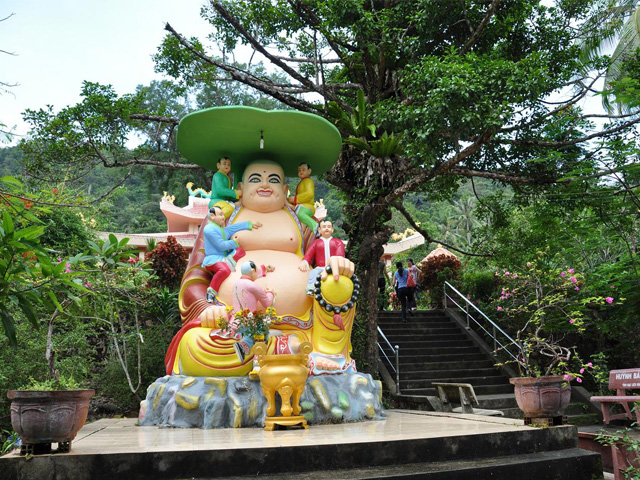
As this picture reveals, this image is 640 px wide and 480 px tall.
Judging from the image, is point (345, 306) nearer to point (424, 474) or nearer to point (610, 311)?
point (424, 474)

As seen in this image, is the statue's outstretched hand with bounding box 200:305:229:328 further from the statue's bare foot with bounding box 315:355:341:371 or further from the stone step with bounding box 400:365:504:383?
the stone step with bounding box 400:365:504:383

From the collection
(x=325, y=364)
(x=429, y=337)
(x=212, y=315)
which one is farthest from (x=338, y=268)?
(x=429, y=337)

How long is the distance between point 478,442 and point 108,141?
732 centimetres

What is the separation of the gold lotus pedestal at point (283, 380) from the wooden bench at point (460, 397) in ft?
9.68

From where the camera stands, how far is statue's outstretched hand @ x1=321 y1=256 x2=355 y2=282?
20.2ft

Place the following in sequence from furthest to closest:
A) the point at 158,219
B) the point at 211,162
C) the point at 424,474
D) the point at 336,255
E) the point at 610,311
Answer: the point at 158,219
the point at 610,311
the point at 211,162
the point at 336,255
the point at 424,474

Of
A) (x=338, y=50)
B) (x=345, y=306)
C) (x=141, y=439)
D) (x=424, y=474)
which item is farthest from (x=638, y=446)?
(x=338, y=50)

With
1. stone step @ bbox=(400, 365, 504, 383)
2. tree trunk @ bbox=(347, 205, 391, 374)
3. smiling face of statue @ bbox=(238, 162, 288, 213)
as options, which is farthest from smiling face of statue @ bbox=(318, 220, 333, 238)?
stone step @ bbox=(400, 365, 504, 383)

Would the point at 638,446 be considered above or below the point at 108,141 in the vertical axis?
below

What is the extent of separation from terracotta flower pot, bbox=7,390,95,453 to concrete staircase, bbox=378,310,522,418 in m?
6.28

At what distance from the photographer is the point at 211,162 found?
7.69 metres

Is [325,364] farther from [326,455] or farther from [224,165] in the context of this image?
[224,165]

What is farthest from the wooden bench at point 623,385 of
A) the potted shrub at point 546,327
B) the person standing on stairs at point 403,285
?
the person standing on stairs at point 403,285

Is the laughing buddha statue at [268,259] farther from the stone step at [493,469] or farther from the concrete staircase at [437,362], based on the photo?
the concrete staircase at [437,362]
